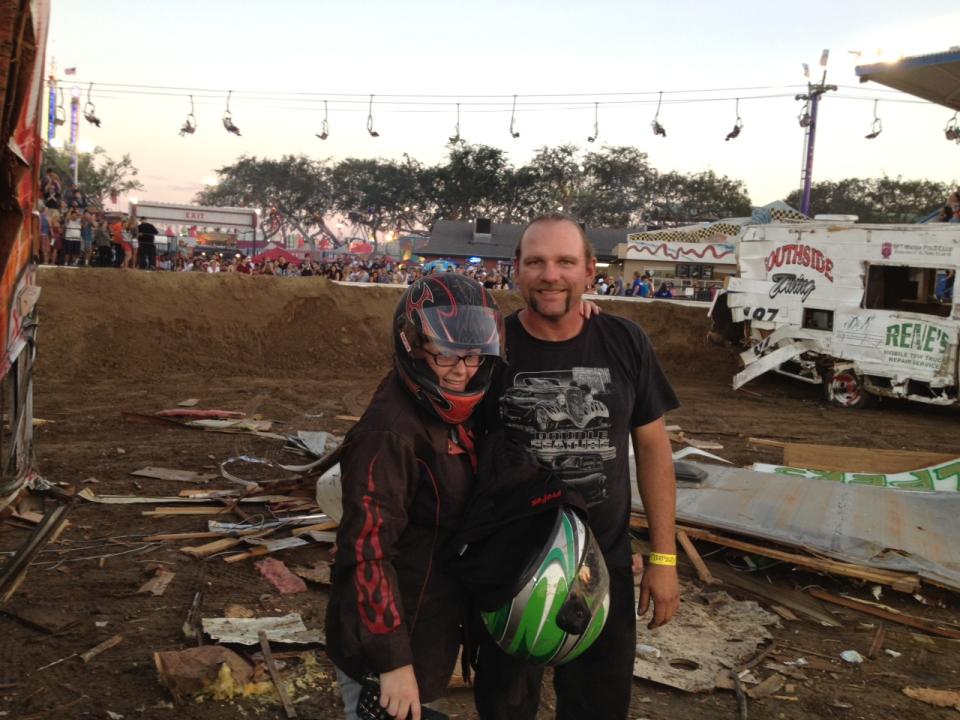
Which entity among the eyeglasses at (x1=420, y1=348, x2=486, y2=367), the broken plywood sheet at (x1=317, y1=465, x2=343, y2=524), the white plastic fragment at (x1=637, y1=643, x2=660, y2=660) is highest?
the eyeglasses at (x1=420, y1=348, x2=486, y2=367)

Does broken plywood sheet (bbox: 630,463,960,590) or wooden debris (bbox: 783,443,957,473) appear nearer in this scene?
broken plywood sheet (bbox: 630,463,960,590)

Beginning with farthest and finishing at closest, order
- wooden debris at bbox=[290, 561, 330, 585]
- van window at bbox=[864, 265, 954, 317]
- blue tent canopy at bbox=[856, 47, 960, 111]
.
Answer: blue tent canopy at bbox=[856, 47, 960, 111], van window at bbox=[864, 265, 954, 317], wooden debris at bbox=[290, 561, 330, 585]

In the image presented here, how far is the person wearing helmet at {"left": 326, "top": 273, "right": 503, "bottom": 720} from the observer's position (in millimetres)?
2104

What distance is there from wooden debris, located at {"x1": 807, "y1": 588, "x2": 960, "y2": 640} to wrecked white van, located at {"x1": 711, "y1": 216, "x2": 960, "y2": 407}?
8716mm

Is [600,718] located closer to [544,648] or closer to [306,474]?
[544,648]

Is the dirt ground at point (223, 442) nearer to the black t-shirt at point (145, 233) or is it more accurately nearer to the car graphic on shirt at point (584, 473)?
the car graphic on shirt at point (584, 473)

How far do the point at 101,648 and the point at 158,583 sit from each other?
0.94 meters

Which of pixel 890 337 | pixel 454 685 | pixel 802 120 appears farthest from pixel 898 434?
pixel 802 120

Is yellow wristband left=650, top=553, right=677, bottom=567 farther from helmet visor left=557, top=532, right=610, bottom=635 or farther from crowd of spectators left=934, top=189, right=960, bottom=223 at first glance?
crowd of spectators left=934, top=189, right=960, bottom=223

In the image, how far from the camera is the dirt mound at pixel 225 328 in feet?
49.6

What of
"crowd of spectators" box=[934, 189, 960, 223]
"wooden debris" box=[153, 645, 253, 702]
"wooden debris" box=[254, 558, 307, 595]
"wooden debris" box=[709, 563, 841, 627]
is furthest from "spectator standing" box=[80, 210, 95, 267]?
"crowd of spectators" box=[934, 189, 960, 223]

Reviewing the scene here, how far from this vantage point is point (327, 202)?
7288 cm

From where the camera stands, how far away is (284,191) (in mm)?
73250

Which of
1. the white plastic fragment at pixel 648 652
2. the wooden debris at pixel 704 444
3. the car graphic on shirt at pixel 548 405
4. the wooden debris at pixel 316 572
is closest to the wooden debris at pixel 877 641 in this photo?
the white plastic fragment at pixel 648 652
